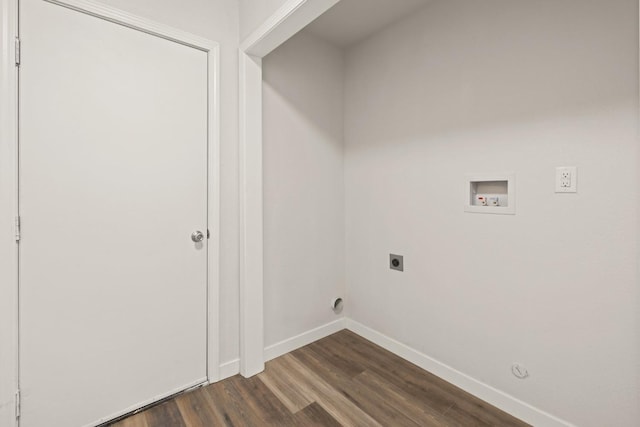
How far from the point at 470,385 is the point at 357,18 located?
2.62 metres

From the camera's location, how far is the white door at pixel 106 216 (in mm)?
1369

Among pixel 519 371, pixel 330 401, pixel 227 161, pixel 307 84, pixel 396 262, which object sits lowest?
pixel 330 401

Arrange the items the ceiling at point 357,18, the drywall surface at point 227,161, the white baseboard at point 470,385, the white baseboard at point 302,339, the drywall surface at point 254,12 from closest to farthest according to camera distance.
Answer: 1. the white baseboard at point 470,385
2. the drywall surface at point 254,12
3. the drywall surface at point 227,161
4. the ceiling at point 357,18
5. the white baseboard at point 302,339

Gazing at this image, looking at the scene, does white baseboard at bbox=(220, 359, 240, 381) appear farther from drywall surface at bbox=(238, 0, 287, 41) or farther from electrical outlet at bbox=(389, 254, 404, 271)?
drywall surface at bbox=(238, 0, 287, 41)

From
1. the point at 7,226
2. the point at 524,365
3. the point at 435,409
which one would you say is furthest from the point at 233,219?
the point at 524,365

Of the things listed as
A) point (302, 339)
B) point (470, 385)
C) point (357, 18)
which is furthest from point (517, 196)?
point (302, 339)

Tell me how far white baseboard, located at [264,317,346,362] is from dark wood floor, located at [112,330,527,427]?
90 millimetres

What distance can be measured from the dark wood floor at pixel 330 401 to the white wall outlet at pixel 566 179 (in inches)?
49.2

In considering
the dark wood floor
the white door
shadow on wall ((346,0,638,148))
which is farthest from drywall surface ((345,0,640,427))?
the white door

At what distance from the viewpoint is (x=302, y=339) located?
2.38 metres

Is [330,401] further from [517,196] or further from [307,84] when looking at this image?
[307,84]

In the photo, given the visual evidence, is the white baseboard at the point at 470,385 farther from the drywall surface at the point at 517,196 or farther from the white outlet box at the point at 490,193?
the white outlet box at the point at 490,193

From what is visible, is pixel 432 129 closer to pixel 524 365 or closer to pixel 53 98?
pixel 524 365

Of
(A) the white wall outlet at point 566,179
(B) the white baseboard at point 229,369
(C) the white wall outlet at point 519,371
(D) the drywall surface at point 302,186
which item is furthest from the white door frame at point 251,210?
(A) the white wall outlet at point 566,179
